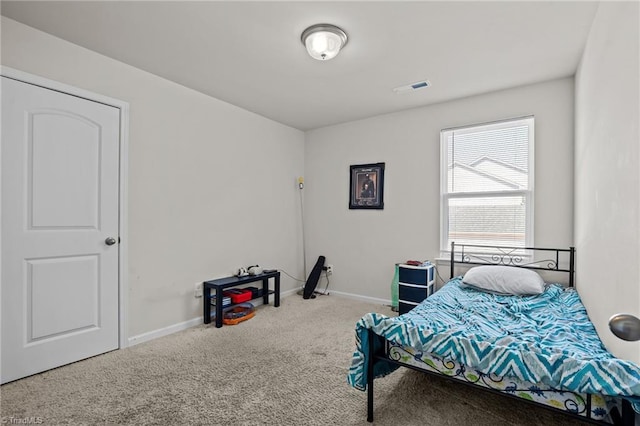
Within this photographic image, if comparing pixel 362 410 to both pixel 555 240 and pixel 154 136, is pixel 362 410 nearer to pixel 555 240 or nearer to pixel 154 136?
pixel 555 240

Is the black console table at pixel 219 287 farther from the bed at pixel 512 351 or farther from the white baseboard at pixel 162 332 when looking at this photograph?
the bed at pixel 512 351

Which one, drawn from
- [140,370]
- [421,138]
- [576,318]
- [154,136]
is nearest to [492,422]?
[576,318]

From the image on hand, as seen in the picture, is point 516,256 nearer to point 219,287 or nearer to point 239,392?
point 239,392

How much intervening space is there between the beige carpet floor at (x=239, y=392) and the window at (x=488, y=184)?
1.87 meters

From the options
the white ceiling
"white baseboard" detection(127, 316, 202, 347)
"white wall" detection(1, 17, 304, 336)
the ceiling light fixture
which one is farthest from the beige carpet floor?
the white ceiling

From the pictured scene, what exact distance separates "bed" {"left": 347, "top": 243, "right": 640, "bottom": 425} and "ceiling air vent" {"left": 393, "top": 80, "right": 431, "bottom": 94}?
80.3 inches

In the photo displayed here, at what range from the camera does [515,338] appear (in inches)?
71.5

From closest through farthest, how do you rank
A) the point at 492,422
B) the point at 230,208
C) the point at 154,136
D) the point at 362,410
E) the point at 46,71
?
the point at 492,422 → the point at 362,410 → the point at 46,71 → the point at 154,136 → the point at 230,208

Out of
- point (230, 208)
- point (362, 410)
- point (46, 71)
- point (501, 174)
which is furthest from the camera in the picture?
point (230, 208)

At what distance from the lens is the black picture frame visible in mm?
4230

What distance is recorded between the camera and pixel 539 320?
2.18 metres

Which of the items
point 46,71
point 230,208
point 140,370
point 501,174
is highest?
point 46,71

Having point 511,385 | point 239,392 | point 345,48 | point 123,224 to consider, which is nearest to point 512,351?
point 511,385

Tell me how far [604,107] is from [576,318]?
1.36 m
